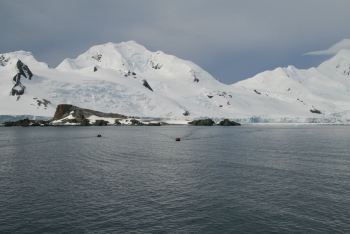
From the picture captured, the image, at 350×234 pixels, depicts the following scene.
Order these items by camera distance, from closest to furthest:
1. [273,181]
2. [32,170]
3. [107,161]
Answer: [273,181] < [32,170] < [107,161]

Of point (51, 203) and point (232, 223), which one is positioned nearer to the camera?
point (232, 223)

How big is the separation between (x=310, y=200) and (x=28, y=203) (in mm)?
27482

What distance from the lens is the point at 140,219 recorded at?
106ft

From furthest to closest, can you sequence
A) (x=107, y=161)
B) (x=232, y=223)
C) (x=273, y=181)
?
(x=107, y=161) → (x=273, y=181) → (x=232, y=223)

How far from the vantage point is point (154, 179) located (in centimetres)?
4978

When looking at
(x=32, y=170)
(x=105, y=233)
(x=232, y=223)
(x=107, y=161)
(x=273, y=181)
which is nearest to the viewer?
(x=105, y=233)

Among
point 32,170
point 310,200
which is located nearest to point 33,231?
point 310,200

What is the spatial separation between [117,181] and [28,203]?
42.8ft

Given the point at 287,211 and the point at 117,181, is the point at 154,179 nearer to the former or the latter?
the point at 117,181

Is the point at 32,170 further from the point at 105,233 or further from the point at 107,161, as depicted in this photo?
the point at 105,233

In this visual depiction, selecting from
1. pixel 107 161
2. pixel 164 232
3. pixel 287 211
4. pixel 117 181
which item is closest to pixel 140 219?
pixel 164 232

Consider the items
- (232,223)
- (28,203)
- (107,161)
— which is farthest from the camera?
(107,161)

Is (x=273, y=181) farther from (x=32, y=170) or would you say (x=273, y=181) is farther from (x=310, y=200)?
(x=32, y=170)

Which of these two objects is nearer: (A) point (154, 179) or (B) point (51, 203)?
(B) point (51, 203)
